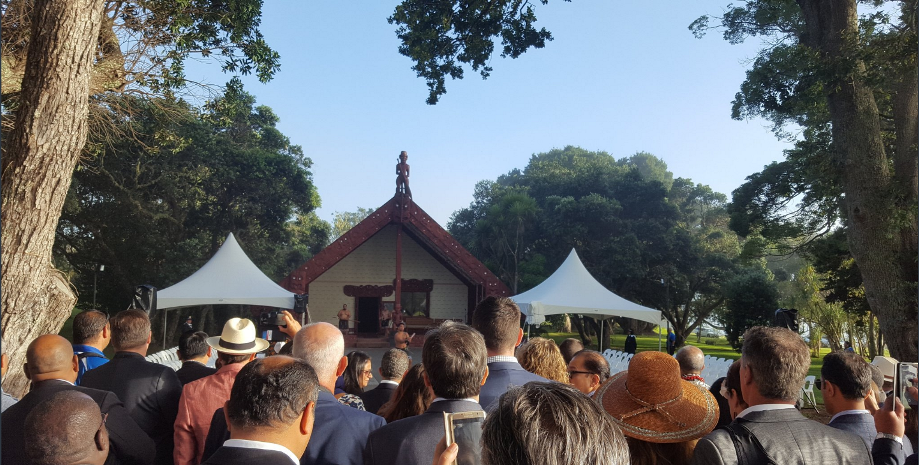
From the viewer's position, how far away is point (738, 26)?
15930mm

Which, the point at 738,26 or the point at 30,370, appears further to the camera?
the point at 738,26

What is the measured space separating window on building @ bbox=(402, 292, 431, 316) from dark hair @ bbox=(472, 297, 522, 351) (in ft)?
71.0

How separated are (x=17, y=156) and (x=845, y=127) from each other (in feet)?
37.4

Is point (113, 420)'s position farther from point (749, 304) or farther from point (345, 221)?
point (345, 221)

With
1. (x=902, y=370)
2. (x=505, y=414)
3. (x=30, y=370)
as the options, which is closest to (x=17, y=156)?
(x=30, y=370)

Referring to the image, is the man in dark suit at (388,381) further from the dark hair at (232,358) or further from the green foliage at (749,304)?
the green foliage at (749,304)

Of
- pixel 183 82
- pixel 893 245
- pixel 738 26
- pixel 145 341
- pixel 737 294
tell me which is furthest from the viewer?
pixel 737 294

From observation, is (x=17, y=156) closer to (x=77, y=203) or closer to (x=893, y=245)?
(x=893, y=245)

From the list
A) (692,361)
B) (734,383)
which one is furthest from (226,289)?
(734,383)

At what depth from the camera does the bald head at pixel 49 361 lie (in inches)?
113

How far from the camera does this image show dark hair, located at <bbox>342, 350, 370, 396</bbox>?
437cm

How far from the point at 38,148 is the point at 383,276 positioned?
18996mm

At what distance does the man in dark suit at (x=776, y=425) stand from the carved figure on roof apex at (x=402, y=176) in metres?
18.6

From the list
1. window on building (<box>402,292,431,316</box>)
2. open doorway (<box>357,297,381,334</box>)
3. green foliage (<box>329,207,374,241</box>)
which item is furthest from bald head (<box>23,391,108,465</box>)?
green foliage (<box>329,207,374,241</box>)
